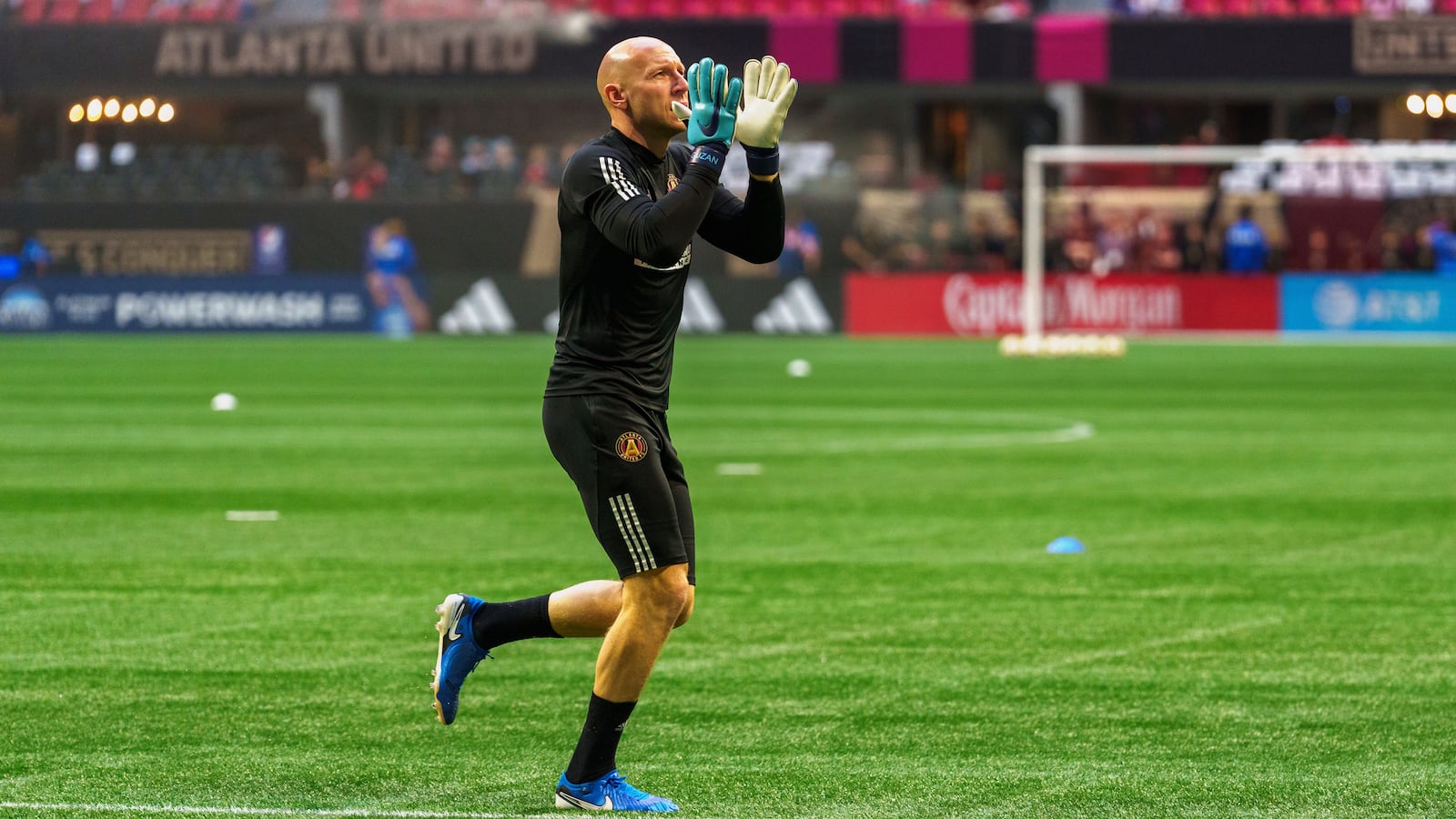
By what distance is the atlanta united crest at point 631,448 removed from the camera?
604 cm

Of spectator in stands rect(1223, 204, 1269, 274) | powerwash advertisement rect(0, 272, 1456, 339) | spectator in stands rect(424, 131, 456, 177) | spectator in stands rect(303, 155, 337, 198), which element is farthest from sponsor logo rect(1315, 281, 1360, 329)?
spectator in stands rect(303, 155, 337, 198)

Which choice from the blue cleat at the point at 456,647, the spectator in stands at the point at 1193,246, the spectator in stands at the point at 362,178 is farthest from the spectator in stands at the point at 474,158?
the blue cleat at the point at 456,647

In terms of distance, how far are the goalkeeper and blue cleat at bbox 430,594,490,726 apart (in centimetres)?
53

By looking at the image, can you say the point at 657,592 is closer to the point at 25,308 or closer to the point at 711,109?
the point at 711,109

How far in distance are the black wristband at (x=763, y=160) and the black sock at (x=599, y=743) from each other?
1516mm

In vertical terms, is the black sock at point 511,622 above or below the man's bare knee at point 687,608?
below

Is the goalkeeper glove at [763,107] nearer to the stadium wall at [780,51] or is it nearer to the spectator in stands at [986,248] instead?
the spectator in stands at [986,248]

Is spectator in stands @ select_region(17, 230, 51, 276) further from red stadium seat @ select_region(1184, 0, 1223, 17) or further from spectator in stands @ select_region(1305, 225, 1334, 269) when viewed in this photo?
spectator in stands @ select_region(1305, 225, 1334, 269)

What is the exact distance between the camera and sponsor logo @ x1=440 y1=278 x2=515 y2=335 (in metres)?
40.8

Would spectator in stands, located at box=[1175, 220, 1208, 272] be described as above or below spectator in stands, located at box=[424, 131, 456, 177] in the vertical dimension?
below

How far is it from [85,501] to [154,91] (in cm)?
3219

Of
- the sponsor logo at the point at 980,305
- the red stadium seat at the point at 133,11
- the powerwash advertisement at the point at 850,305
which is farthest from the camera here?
the red stadium seat at the point at 133,11

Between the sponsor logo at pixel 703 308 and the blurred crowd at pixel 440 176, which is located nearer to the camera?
the sponsor logo at pixel 703 308

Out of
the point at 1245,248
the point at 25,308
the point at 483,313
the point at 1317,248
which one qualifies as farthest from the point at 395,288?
the point at 1317,248
